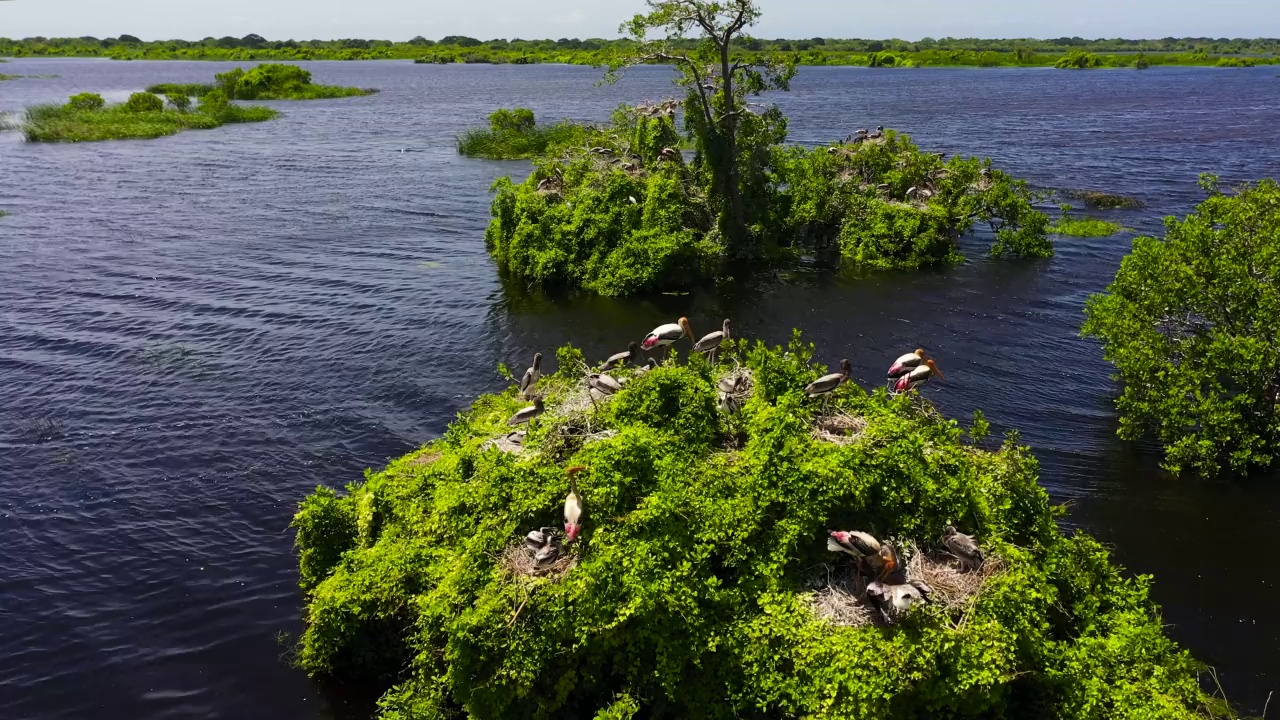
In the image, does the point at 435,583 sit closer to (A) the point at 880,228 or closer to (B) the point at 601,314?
(B) the point at 601,314

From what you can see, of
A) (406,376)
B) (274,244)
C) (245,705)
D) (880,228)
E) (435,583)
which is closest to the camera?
(435,583)

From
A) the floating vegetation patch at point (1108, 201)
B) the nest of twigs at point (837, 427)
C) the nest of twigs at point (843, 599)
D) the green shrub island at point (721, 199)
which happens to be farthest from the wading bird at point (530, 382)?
the floating vegetation patch at point (1108, 201)

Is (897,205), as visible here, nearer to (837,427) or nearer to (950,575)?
(837,427)

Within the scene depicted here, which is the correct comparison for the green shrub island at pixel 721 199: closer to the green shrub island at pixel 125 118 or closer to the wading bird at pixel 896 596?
the wading bird at pixel 896 596

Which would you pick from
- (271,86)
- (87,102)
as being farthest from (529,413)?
(271,86)

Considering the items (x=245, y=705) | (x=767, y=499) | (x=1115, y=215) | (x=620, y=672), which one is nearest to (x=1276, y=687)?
(x=767, y=499)
